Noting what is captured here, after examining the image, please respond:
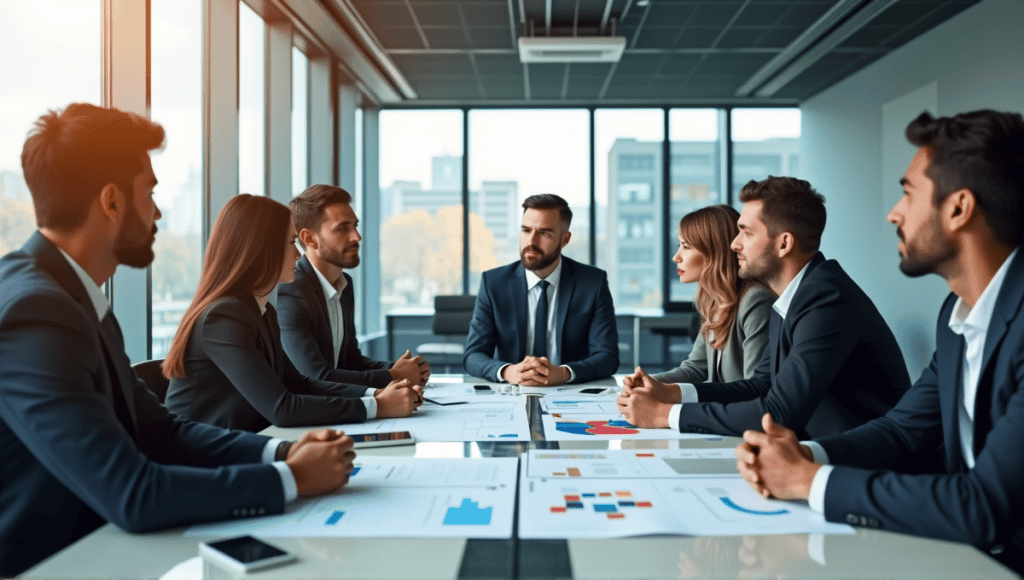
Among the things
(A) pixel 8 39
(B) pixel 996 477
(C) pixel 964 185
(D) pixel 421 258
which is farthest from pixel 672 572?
(D) pixel 421 258

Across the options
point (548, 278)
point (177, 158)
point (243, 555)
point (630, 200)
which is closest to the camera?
point (243, 555)

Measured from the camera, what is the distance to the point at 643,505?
1258mm

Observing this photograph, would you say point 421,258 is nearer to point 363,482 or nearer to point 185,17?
point 185,17

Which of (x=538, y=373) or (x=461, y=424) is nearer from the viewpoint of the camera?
(x=461, y=424)

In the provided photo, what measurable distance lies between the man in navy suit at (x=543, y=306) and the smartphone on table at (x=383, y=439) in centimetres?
153

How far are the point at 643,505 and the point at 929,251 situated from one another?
81 centimetres

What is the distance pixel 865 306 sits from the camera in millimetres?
2154

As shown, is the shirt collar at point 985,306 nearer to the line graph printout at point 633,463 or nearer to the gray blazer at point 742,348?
the line graph printout at point 633,463

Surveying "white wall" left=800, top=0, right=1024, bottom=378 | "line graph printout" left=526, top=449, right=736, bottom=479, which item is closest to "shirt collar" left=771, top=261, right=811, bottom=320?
"line graph printout" left=526, top=449, right=736, bottom=479

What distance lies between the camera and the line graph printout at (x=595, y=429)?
1873 mm

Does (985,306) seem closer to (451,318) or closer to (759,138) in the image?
(451,318)

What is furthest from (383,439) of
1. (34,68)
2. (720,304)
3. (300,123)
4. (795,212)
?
(300,123)

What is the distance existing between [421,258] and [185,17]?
4.99 meters

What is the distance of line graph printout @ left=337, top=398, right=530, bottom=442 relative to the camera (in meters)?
1.88
